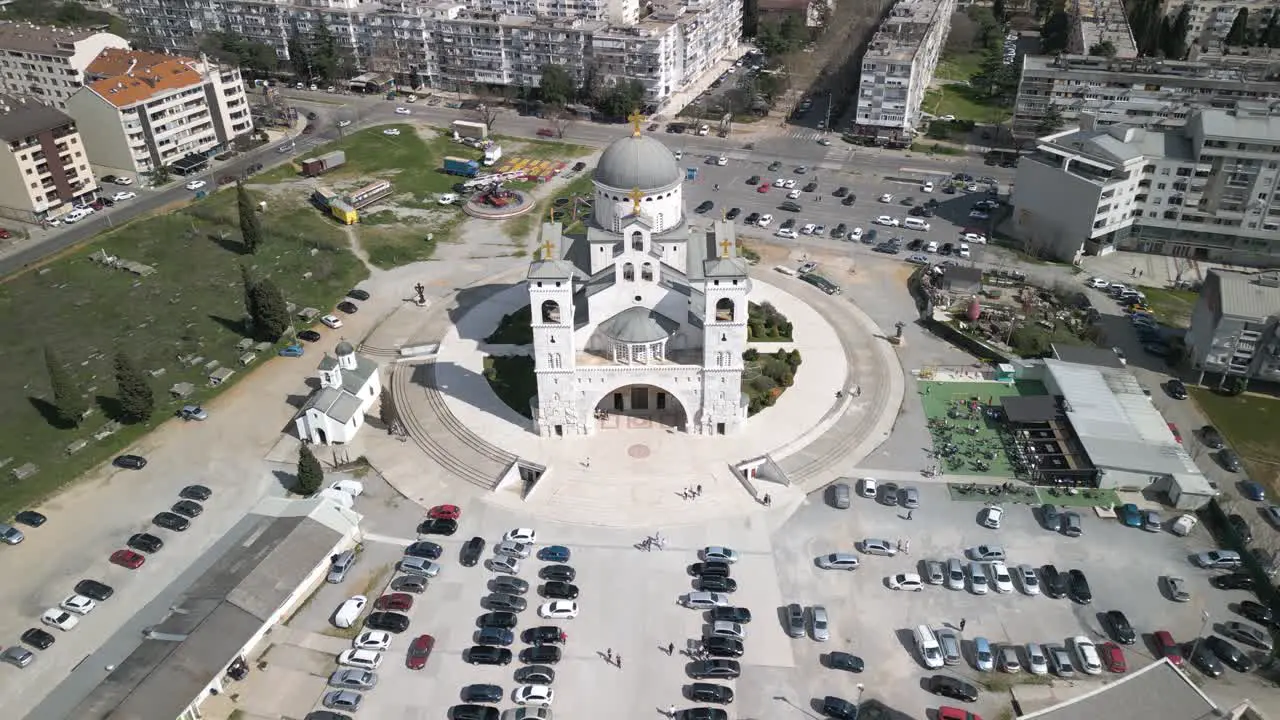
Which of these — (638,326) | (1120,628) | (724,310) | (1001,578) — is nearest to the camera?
(1120,628)

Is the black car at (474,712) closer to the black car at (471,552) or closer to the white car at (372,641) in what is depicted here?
the white car at (372,641)

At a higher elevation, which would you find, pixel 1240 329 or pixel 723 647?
pixel 1240 329

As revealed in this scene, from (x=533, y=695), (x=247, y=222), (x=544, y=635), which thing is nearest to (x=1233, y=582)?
(x=544, y=635)

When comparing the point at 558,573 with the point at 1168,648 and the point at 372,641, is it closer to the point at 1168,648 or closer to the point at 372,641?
the point at 372,641

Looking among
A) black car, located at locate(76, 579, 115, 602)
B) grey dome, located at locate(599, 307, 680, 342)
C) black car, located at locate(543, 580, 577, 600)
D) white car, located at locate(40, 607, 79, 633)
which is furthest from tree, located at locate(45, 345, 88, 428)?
black car, located at locate(543, 580, 577, 600)

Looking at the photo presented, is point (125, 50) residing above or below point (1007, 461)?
above

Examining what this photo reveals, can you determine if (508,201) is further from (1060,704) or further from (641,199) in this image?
(1060,704)

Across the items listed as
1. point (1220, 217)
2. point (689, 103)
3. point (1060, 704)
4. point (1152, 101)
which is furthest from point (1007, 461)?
point (689, 103)
